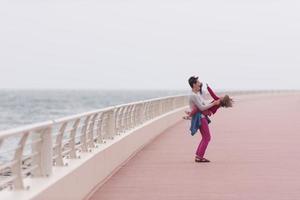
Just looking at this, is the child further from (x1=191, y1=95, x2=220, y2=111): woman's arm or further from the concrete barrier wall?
the concrete barrier wall

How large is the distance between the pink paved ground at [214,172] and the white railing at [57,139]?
2.83 feet

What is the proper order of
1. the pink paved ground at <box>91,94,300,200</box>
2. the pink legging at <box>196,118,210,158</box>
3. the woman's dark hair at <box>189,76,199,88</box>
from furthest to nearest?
1. the pink legging at <box>196,118,210,158</box>
2. the woman's dark hair at <box>189,76,199,88</box>
3. the pink paved ground at <box>91,94,300,200</box>

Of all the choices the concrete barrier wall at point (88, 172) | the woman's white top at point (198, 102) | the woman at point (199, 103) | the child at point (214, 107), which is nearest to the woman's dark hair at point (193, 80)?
the woman at point (199, 103)

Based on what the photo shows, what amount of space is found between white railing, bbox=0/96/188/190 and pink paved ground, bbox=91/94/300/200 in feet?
2.83

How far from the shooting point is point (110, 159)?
1795 cm

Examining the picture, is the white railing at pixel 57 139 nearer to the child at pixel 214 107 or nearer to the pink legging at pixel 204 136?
the child at pixel 214 107

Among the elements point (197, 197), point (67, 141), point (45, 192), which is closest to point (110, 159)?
point (67, 141)

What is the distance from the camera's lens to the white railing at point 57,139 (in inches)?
399

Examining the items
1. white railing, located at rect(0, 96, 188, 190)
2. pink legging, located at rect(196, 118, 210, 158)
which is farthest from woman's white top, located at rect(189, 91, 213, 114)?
white railing, located at rect(0, 96, 188, 190)

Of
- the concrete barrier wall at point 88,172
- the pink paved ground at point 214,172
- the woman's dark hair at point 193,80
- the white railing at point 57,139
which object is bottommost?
the pink paved ground at point 214,172

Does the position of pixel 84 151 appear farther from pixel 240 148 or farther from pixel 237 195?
pixel 240 148

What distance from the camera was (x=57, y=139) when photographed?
1305 cm

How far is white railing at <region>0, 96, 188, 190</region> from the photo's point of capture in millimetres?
10141

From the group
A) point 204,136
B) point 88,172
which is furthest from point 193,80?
point 88,172
